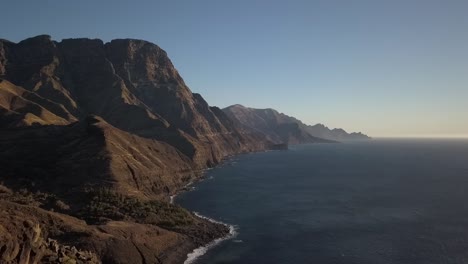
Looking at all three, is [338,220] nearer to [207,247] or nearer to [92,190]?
[207,247]

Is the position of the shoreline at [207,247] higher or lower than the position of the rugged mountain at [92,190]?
lower

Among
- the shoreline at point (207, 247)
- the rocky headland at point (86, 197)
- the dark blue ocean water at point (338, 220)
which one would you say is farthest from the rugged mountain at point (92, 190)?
the dark blue ocean water at point (338, 220)

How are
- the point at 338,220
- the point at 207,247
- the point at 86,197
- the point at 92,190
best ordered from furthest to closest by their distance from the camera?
the point at 338,220 → the point at 92,190 → the point at 86,197 → the point at 207,247

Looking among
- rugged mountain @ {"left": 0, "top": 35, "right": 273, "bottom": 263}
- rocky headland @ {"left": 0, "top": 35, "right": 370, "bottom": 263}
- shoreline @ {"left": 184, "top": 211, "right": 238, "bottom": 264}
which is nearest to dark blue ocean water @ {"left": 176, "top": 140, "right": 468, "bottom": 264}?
shoreline @ {"left": 184, "top": 211, "right": 238, "bottom": 264}

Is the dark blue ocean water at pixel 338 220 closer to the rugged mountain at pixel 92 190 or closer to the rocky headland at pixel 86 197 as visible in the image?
the rocky headland at pixel 86 197

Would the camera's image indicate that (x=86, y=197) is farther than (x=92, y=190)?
No

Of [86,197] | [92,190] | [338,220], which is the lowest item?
[338,220]

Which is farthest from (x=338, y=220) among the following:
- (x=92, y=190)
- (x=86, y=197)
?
(x=86, y=197)

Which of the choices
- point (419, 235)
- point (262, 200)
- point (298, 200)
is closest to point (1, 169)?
point (262, 200)

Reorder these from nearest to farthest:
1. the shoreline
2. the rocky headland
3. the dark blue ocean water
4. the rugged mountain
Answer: the rocky headland < the rugged mountain < the shoreline < the dark blue ocean water

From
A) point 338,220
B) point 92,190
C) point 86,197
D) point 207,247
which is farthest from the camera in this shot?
point 338,220

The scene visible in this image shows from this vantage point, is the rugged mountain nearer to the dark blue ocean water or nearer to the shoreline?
the shoreline
